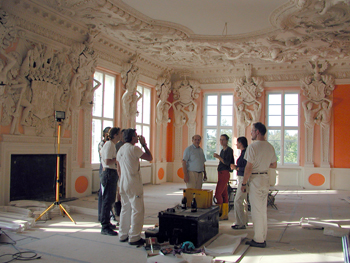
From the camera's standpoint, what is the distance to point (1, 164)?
19.3ft

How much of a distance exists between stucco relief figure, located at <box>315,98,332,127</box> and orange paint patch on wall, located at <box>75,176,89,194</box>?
25.9ft

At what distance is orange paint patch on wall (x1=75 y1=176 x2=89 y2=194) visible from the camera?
25.0 ft

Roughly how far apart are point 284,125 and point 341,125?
183cm

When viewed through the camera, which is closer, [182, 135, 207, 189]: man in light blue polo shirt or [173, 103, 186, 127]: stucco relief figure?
[182, 135, 207, 189]: man in light blue polo shirt

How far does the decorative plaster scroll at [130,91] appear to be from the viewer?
369 inches

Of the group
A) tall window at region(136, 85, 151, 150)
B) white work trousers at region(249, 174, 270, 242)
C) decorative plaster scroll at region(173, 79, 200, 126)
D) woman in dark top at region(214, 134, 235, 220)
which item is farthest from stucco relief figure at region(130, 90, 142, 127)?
white work trousers at region(249, 174, 270, 242)

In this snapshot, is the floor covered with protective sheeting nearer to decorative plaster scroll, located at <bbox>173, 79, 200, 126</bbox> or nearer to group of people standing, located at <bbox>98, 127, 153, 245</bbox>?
group of people standing, located at <bbox>98, 127, 153, 245</bbox>

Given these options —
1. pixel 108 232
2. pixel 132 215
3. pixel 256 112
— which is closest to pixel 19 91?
pixel 108 232

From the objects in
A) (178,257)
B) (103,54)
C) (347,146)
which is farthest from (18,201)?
(347,146)

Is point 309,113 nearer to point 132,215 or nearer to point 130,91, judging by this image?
point 130,91

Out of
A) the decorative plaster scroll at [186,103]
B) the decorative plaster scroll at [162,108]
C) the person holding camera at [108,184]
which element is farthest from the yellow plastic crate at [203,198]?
the decorative plaster scroll at [186,103]

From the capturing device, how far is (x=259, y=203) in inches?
159

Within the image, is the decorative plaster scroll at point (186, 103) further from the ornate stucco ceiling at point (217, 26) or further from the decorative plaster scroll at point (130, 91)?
the decorative plaster scroll at point (130, 91)

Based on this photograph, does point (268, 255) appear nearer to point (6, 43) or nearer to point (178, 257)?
point (178, 257)
